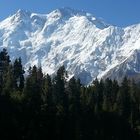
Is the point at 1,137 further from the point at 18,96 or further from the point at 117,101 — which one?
the point at 117,101

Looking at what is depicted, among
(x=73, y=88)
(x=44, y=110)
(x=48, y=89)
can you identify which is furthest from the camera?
(x=73, y=88)

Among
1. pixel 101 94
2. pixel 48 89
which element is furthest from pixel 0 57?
pixel 101 94

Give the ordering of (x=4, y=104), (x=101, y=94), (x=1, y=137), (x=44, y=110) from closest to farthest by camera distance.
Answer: (x=1, y=137), (x=4, y=104), (x=44, y=110), (x=101, y=94)

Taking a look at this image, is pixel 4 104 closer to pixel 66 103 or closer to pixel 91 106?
pixel 66 103

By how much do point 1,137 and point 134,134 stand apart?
5875 centimetres

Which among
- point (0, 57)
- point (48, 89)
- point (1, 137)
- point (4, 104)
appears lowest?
point (1, 137)

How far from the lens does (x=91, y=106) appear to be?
505 feet

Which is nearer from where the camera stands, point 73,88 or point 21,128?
point 21,128

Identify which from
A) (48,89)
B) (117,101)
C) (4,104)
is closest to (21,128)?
(4,104)

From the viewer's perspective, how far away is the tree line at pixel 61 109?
364 feet

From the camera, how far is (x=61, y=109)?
132625mm

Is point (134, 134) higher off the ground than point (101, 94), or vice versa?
point (101, 94)

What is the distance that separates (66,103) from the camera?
14325 centimetres

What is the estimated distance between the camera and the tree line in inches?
4368
